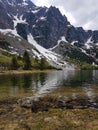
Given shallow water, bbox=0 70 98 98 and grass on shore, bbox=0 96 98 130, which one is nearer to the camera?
grass on shore, bbox=0 96 98 130

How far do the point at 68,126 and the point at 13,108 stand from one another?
12979mm

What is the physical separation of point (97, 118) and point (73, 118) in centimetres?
287

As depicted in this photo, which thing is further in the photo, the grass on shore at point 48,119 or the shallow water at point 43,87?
the shallow water at point 43,87

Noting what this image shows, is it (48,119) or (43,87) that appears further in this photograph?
(43,87)

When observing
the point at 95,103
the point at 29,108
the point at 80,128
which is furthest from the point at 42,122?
the point at 95,103

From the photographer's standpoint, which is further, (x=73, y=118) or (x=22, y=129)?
(x=73, y=118)

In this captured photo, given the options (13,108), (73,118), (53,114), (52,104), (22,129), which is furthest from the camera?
(52,104)

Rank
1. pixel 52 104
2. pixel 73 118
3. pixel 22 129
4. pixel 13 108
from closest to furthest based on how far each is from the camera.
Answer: pixel 22 129 → pixel 73 118 → pixel 13 108 → pixel 52 104

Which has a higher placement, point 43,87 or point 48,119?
point 43,87

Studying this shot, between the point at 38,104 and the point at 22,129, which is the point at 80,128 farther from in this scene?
the point at 38,104

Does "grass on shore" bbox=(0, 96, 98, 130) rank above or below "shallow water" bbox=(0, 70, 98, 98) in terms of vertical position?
below

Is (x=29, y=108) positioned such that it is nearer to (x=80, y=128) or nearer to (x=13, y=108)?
(x=13, y=108)

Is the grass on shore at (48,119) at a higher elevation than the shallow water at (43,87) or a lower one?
lower

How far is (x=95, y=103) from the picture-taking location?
4381 cm
